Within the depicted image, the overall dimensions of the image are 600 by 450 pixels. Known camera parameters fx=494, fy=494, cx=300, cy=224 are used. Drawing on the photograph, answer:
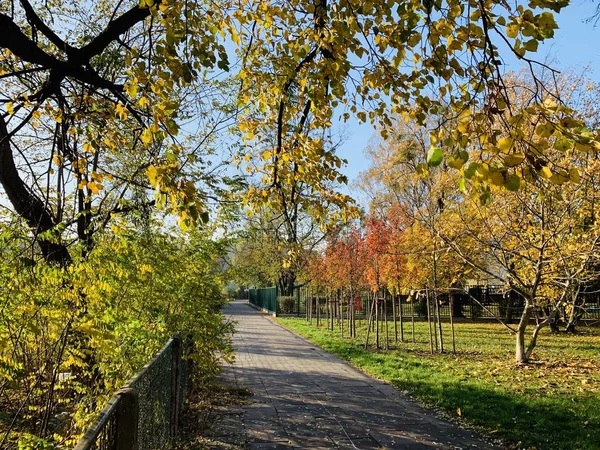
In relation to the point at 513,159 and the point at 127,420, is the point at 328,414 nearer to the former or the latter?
the point at 127,420

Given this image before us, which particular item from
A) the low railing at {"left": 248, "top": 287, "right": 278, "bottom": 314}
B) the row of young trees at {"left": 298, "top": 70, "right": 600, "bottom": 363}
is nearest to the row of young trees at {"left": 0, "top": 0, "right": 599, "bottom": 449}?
the row of young trees at {"left": 298, "top": 70, "right": 600, "bottom": 363}

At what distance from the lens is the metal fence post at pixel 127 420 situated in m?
2.37

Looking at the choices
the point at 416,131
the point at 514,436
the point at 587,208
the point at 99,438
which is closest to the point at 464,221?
the point at 587,208

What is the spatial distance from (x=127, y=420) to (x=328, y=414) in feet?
17.7

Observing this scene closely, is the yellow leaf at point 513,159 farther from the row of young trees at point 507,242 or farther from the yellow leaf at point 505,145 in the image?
the row of young trees at point 507,242

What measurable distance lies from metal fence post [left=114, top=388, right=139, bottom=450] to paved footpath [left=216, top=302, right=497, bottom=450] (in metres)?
3.71

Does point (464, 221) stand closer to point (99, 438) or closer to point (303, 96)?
point (303, 96)

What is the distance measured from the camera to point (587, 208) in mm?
10781

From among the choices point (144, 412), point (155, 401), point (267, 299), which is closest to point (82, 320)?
point (155, 401)

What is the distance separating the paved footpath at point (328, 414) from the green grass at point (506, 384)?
1.58ft

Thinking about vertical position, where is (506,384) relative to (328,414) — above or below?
above

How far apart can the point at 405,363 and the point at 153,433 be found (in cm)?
890

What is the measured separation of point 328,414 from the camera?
24.1 ft

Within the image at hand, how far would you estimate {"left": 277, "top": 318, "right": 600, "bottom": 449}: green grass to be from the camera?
20.8 feet
